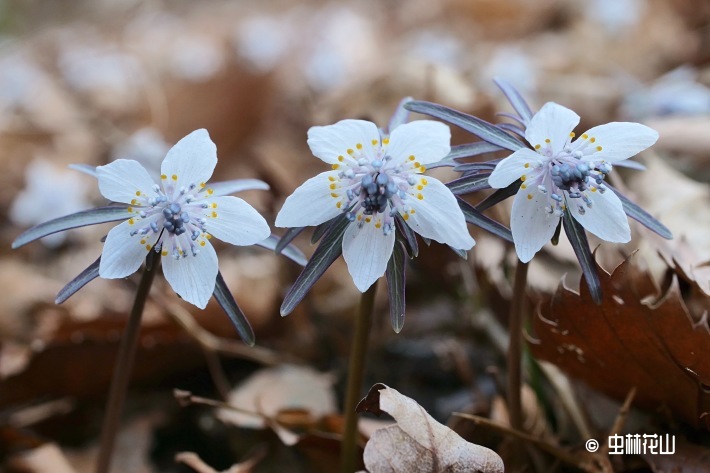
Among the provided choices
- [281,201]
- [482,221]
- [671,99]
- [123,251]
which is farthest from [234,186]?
[671,99]

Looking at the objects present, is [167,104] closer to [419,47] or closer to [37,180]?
[37,180]

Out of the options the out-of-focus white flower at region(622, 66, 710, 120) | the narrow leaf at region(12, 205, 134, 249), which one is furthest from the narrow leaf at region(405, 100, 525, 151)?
the out-of-focus white flower at region(622, 66, 710, 120)

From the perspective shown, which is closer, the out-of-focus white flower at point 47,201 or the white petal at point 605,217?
the white petal at point 605,217

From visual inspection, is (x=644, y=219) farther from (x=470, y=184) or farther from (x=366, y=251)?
(x=366, y=251)

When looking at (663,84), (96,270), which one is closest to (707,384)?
(96,270)

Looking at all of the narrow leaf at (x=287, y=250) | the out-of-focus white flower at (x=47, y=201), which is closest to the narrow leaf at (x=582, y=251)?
the narrow leaf at (x=287, y=250)

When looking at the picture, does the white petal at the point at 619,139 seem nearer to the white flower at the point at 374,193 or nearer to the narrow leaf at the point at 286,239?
the white flower at the point at 374,193

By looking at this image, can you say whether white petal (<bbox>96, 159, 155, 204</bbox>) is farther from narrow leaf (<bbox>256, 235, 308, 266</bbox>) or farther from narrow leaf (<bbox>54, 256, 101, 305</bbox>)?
narrow leaf (<bbox>256, 235, 308, 266</bbox>)
